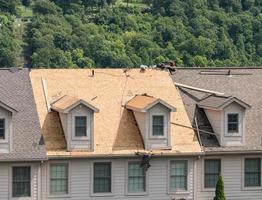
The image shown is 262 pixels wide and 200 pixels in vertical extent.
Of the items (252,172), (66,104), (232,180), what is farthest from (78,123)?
(252,172)

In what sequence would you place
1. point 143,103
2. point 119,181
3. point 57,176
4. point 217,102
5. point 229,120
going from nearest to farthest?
point 57,176, point 119,181, point 143,103, point 229,120, point 217,102

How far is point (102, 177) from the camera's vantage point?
41125 mm

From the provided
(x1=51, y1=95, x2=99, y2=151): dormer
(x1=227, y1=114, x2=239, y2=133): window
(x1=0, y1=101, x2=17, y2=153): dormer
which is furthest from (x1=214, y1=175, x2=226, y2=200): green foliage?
Answer: (x1=0, y1=101, x2=17, y2=153): dormer

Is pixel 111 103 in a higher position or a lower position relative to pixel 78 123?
higher

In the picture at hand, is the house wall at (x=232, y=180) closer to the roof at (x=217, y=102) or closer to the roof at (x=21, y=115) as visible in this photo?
the roof at (x=217, y=102)

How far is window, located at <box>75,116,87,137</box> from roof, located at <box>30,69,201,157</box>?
603mm

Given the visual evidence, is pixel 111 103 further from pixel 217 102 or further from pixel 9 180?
pixel 9 180

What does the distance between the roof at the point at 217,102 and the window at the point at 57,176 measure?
584 centimetres

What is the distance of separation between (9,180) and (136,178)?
4609 mm

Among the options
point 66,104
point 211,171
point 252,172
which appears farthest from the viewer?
point 252,172

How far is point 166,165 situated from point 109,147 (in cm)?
222

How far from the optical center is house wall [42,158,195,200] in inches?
1598

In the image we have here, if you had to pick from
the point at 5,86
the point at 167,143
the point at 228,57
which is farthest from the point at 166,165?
the point at 228,57

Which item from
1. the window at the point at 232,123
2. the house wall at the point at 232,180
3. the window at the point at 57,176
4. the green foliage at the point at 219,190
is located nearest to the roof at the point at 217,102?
the window at the point at 232,123
